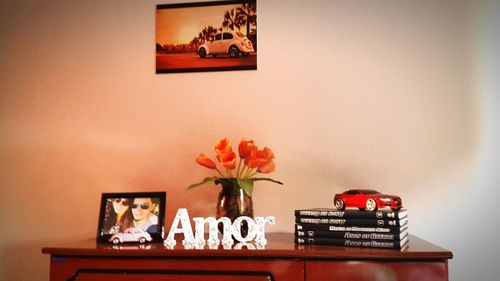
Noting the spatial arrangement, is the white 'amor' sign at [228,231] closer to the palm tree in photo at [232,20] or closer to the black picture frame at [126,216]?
the black picture frame at [126,216]

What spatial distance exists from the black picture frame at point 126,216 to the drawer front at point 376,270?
57cm

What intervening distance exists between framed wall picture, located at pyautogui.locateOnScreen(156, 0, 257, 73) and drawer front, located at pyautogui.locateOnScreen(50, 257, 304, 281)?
880 mm

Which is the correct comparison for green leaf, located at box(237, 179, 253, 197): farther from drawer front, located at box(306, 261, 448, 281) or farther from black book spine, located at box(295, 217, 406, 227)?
drawer front, located at box(306, 261, 448, 281)

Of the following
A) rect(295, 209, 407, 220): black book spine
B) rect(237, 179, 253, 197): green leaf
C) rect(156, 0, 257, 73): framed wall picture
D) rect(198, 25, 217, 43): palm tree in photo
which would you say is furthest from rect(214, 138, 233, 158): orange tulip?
rect(198, 25, 217, 43): palm tree in photo

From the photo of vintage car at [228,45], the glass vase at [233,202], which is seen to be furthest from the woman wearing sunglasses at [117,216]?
the photo of vintage car at [228,45]

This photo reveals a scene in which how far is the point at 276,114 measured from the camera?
5.96 feet

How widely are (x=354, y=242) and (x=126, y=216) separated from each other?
31.7 inches

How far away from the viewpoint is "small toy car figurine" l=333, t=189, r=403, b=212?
1364 mm

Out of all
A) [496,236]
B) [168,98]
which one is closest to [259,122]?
[168,98]

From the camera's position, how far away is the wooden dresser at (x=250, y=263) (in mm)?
1207

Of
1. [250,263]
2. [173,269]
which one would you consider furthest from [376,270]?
[173,269]

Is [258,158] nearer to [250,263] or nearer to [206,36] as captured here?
[250,263]

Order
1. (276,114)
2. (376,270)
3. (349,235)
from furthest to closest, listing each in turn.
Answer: (276,114) < (349,235) < (376,270)

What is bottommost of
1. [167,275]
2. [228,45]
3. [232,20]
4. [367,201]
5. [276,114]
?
[167,275]
